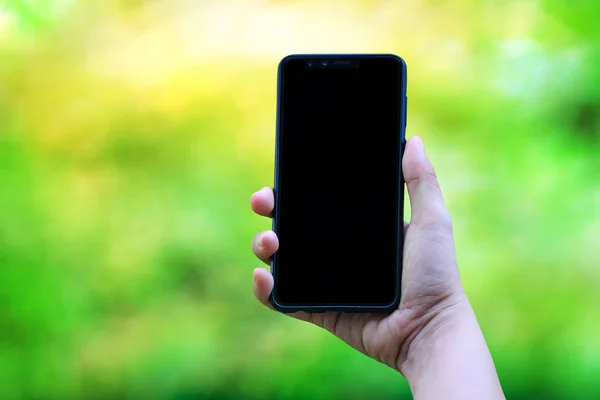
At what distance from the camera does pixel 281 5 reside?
104 centimetres

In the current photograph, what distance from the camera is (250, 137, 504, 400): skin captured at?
0.65 metres

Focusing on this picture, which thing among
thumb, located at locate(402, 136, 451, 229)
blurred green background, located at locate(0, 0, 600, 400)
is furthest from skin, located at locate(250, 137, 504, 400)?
blurred green background, located at locate(0, 0, 600, 400)

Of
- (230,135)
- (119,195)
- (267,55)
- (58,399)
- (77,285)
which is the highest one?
(267,55)

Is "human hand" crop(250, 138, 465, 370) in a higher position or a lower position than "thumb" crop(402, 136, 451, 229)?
lower

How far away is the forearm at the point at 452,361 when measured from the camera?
0.60m

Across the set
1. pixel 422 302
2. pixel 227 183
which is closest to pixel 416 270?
pixel 422 302

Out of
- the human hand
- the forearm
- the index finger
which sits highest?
the index finger

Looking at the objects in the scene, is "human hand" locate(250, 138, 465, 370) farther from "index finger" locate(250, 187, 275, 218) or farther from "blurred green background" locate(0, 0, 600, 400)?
"blurred green background" locate(0, 0, 600, 400)

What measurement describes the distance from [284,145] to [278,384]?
0.47 metres

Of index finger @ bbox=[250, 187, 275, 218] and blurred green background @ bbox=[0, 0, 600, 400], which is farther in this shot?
blurred green background @ bbox=[0, 0, 600, 400]

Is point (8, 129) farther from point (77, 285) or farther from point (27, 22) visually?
point (77, 285)

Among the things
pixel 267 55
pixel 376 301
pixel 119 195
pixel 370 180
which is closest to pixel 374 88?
pixel 370 180

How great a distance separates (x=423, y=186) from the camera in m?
0.70

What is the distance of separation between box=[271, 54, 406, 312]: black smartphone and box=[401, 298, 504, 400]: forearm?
0.06m
